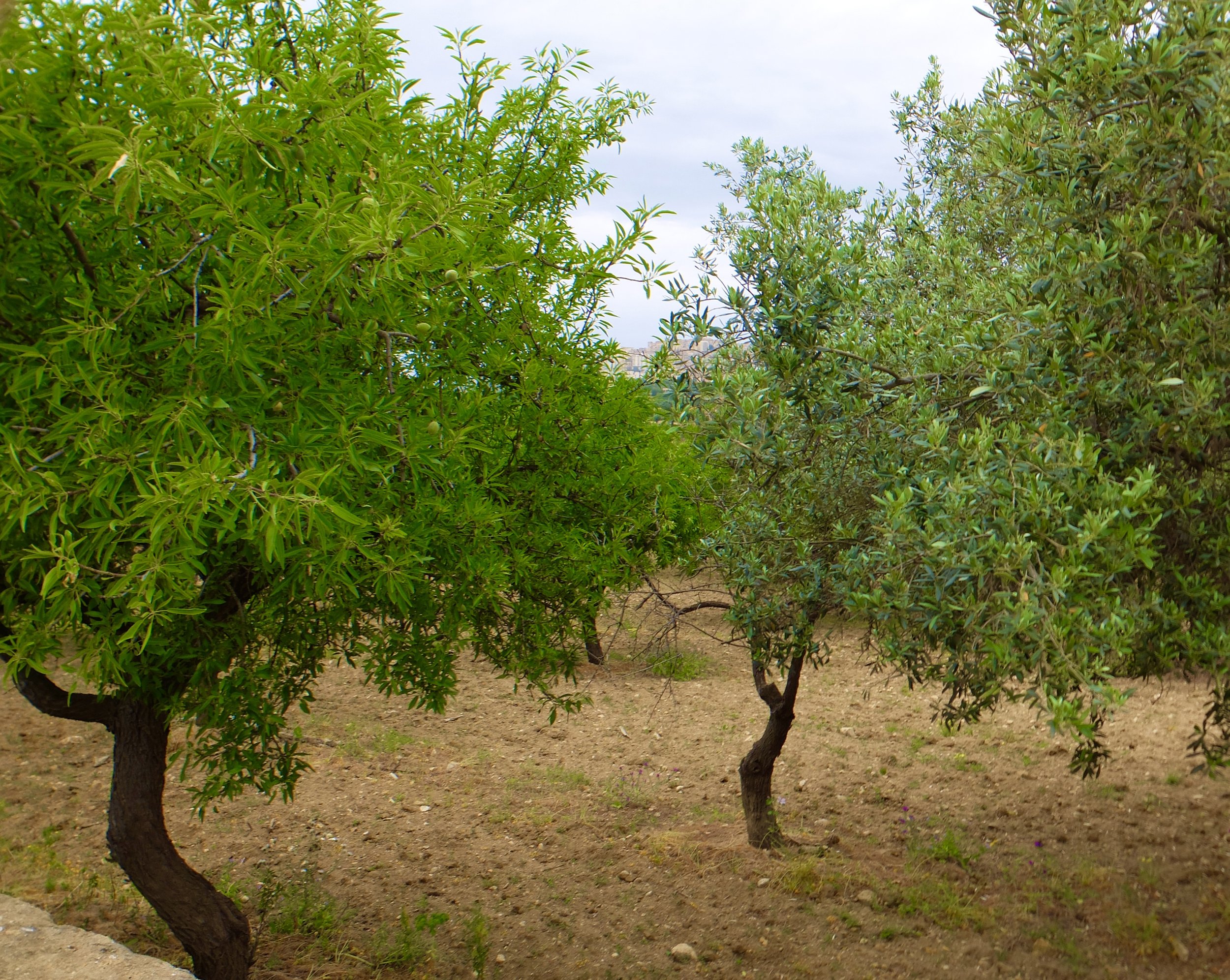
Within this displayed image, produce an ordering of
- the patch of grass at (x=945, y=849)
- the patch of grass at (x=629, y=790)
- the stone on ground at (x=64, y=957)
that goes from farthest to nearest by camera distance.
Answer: the patch of grass at (x=629, y=790) < the patch of grass at (x=945, y=849) < the stone on ground at (x=64, y=957)

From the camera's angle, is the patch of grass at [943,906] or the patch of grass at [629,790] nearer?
the patch of grass at [943,906]

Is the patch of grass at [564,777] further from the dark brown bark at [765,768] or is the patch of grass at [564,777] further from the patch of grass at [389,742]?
the dark brown bark at [765,768]

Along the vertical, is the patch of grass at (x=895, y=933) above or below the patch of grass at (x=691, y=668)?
below

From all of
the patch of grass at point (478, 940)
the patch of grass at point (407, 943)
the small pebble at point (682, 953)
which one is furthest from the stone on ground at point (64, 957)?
the small pebble at point (682, 953)

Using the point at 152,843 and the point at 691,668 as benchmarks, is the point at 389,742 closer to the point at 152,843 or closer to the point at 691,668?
the point at 691,668

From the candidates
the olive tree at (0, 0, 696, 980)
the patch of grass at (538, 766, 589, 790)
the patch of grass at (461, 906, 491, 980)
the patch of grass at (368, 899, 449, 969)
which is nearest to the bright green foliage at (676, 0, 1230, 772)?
the olive tree at (0, 0, 696, 980)

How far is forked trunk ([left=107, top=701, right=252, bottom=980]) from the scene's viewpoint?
5.50 meters

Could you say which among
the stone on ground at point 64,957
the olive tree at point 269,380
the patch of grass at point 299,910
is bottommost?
the patch of grass at point 299,910

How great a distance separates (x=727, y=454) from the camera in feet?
16.6

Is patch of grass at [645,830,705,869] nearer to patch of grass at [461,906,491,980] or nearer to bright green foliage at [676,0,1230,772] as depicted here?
patch of grass at [461,906,491,980]

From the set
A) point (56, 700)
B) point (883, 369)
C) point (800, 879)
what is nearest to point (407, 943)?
point (56, 700)

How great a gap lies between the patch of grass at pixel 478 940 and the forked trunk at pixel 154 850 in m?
1.58

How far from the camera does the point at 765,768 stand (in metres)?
8.12

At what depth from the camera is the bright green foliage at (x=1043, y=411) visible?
331 cm
